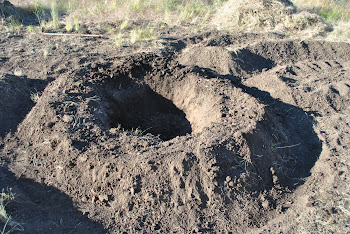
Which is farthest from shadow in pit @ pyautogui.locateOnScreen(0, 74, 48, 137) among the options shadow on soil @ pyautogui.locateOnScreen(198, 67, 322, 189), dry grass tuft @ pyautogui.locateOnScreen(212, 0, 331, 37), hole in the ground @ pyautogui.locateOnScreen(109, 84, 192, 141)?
dry grass tuft @ pyautogui.locateOnScreen(212, 0, 331, 37)

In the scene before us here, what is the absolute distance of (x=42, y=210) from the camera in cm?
292

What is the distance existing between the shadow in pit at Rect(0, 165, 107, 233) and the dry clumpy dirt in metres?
0.01

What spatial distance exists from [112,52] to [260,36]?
11.2 feet

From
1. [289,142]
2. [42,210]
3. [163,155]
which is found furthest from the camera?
[289,142]

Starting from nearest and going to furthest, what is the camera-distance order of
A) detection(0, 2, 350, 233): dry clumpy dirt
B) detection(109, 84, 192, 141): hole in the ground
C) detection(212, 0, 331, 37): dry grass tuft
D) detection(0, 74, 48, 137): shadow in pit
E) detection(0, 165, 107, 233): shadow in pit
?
detection(0, 165, 107, 233): shadow in pit, detection(0, 2, 350, 233): dry clumpy dirt, detection(0, 74, 48, 137): shadow in pit, detection(109, 84, 192, 141): hole in the ground, detection(212, 0, 331, 37): dry grass tuft

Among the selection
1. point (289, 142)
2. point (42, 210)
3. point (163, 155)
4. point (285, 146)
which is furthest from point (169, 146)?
point (289, 142)

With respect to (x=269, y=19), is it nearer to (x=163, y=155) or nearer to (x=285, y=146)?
(x=285, y=146)

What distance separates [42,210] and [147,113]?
2.20 m

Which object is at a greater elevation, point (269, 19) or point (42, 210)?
A: point (269, 19)

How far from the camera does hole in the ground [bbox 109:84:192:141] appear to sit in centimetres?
439

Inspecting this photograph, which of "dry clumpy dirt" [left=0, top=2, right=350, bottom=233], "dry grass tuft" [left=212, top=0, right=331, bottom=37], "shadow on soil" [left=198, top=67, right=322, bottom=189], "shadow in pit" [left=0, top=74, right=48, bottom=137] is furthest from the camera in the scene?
"dry grass tuft" [left=212, top=0, right=331, bottom=37]

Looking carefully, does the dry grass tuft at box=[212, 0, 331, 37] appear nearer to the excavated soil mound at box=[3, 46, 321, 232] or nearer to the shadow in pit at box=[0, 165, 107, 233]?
the excavated soil mound at box=[3, 46, 321, 232]

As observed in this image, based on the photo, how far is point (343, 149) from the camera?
3.85m

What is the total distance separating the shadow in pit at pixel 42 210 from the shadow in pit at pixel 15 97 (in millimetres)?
1018
